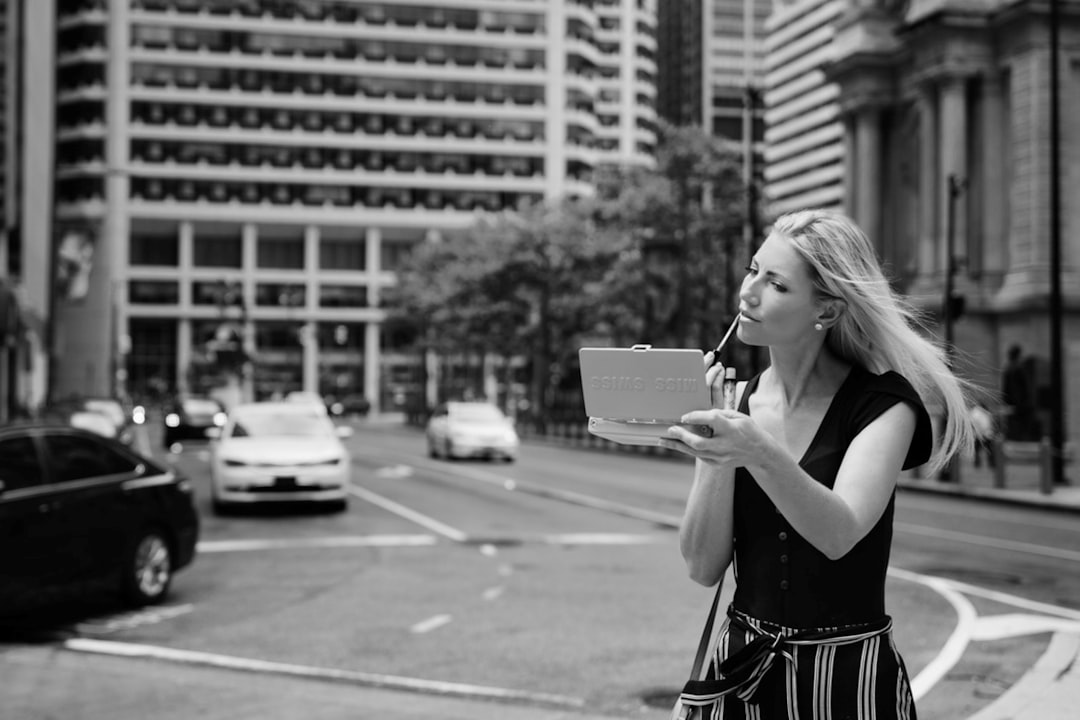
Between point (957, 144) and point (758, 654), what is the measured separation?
38.7 meters

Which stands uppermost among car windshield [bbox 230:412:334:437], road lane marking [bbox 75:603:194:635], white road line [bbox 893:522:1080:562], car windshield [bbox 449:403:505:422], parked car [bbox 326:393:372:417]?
car windshield [bbox 230:412:334:437]

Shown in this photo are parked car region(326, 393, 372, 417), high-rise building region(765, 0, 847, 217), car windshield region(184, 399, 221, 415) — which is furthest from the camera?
high-rise building region(765, 0, 847, 217)

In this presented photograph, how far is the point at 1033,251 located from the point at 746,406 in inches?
1421

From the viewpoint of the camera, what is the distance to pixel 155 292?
3821 inches

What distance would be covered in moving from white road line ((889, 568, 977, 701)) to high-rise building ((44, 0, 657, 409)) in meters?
79.4

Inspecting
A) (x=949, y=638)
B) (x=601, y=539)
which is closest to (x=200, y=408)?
(x=601, y=539)

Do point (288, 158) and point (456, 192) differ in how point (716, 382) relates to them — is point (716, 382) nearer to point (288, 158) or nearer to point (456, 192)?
point (288, 158)

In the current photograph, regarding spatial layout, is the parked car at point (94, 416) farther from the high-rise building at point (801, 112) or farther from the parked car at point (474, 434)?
the high-rise building at point (801, 112)

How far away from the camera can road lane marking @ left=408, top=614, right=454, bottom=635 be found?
31.4 ft

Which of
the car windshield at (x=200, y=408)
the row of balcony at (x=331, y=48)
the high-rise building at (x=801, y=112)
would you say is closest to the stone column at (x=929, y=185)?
the car windshield at (x=200, y=408)

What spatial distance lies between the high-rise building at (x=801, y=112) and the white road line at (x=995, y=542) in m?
130

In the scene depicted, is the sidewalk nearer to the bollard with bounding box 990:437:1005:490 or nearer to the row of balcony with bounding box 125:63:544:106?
the bollard with bounding box 990:437:1005:490

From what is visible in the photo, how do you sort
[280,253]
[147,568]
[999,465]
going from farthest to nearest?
[280,253], [999,465], [147,568]

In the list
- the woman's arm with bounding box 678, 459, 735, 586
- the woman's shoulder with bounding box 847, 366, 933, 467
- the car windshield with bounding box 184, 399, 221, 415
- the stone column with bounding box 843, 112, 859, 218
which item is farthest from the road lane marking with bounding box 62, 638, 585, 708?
the stone column with bounding box 843, 112, 859, 218
